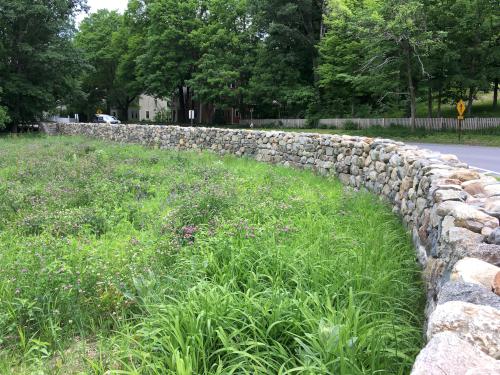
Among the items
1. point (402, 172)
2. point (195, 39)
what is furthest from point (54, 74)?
point (402, 172)

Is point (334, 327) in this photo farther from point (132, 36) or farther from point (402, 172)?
point (132, 36)

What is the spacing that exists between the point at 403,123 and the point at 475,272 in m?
27.4

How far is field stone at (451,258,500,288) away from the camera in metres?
2.24

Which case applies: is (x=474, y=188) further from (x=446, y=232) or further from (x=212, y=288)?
(x=212, y=288)

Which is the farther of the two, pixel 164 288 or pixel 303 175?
pixel 303 175

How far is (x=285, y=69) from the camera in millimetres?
35781

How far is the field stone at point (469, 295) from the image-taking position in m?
2.03

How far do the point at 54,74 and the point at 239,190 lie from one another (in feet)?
96.2

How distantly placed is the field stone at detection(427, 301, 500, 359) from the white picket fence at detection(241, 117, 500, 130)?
24.7 meters

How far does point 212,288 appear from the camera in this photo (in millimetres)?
3350

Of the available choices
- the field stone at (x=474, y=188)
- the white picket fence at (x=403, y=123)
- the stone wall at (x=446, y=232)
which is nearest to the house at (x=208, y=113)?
the white picket fence at (x=403, y=123)

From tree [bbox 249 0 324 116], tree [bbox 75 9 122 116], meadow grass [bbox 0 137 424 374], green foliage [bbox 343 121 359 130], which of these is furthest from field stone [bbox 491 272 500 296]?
tree [bbox 75 9 122 116]

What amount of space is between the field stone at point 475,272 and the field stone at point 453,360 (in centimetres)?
59

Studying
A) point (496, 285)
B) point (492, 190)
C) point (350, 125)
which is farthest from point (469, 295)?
point (350, 125)
